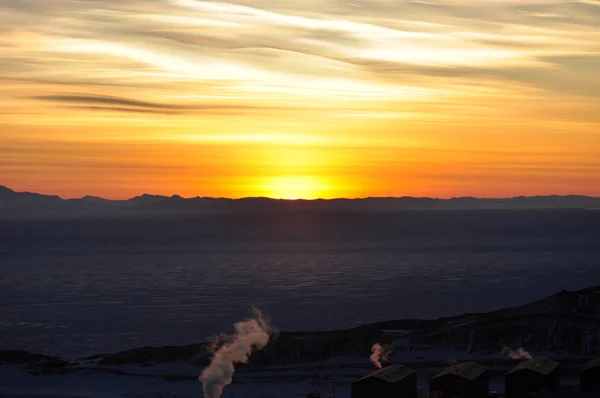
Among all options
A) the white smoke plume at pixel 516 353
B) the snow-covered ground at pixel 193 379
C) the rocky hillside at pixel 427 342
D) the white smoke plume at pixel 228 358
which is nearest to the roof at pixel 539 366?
the snow-covered ground at pixel 193 379

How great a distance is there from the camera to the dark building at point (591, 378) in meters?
60.2

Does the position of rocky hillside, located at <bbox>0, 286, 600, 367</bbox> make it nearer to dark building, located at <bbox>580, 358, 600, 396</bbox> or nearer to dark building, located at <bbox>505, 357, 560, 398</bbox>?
dark building, located at <bbox>505, 357, 560, 398</bbox>

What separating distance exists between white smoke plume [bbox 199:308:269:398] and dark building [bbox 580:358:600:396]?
23.8m

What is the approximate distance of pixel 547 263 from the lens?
644 ft

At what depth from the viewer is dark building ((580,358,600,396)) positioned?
198ft

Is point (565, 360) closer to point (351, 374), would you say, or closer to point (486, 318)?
point (486, 318)

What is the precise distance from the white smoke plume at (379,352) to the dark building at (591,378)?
18.1 meters

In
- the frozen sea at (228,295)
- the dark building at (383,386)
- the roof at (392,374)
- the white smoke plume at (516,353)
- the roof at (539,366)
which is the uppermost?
the frozen sea at (228,295)

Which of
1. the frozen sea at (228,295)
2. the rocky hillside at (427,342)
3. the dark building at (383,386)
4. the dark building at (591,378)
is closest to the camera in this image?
the dark building at (383,386)

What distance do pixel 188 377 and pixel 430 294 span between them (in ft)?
228

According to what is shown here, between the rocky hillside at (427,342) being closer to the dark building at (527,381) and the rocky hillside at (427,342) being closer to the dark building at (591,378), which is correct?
the dark building at (527,381)

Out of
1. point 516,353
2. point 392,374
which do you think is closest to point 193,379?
point 392,374

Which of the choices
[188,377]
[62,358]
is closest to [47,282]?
[62,358]

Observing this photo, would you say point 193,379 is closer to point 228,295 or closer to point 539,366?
point 539,366
